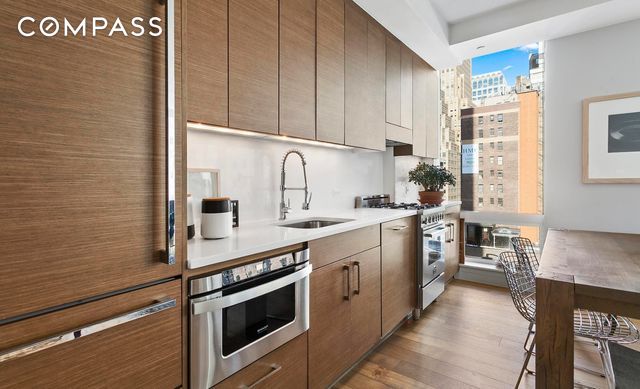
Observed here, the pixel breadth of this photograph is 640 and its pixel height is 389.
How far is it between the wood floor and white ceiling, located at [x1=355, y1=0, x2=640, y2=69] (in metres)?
2.62

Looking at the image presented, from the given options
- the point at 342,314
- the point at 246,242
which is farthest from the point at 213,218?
the point at 342,314

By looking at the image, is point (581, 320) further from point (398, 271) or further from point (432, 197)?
point (432, 197)

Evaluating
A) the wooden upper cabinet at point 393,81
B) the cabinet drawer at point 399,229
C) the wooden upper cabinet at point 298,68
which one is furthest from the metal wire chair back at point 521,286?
the wooden upper cabinet at point 393,81

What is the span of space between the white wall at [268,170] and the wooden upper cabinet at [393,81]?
469 mm

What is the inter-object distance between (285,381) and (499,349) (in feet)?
5.66

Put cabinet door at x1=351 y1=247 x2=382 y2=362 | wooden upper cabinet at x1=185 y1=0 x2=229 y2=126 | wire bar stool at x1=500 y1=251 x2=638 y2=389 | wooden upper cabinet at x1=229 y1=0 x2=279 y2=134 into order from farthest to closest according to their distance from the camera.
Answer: cabinet door at x1=351 y1=247 x2=382 y2=362 < wire bar stool at x1=500 y1=251 x2=638 y2=389 < wooden upper cabinet at x1=229 y1=0 x2=279 y2=134 < wooden upper cabinet at x1=185 y1=0 x2=229 y2=126

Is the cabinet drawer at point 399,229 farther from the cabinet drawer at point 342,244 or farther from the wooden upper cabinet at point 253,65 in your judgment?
the wooden upper cabinet at point 253,65

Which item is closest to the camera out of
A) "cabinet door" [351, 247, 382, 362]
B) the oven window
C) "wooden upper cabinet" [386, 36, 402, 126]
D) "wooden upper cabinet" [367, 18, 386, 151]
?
the oven window

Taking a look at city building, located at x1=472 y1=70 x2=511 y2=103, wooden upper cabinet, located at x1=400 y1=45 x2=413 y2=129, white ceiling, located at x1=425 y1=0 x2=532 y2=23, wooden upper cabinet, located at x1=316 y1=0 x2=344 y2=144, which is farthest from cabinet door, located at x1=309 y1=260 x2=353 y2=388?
city building, located at x1=472 y1=70 x2=511 y2=103

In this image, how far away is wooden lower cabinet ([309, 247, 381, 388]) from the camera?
63.7 inches

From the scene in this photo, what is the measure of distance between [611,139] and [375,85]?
2.47 m

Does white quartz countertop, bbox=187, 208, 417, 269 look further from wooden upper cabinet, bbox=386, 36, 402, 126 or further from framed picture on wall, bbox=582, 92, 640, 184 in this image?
framed picture on wall, bbox=582, 92, 640, 184

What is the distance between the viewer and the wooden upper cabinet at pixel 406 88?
125 inches

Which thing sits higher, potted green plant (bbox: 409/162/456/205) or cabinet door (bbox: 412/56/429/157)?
cabinet door (bbox: 412/56/429/157)
